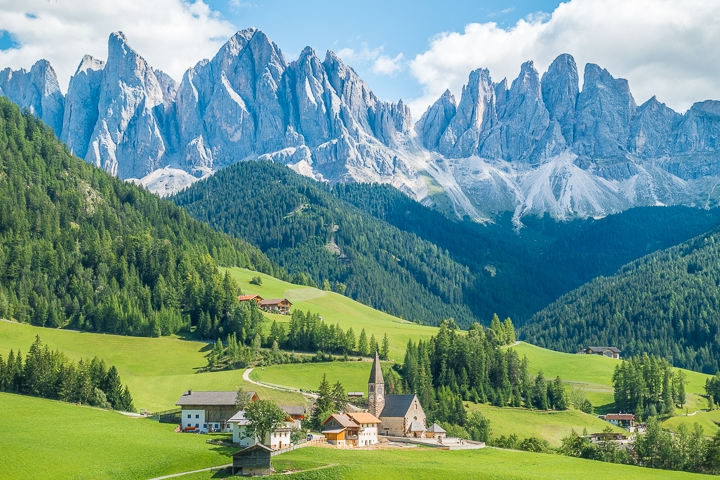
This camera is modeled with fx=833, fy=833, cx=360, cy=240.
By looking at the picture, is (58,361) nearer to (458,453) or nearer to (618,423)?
(458,453)

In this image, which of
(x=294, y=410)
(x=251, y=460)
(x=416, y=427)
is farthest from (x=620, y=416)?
(x=251, y=460)

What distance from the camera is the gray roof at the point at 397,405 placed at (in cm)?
13200

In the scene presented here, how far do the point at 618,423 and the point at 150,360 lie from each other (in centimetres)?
9479

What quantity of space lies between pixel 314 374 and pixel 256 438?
66.7 metres

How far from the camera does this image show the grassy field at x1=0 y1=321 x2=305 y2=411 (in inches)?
5620

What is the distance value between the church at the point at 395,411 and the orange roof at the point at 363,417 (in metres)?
7.13

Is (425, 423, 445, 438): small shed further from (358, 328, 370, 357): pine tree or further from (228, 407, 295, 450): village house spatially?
(358, 328, 370, 357): pine tree

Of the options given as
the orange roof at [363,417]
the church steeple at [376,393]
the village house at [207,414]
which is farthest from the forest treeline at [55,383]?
→ the church steeple at [376,393]

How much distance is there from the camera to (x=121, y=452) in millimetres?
91062

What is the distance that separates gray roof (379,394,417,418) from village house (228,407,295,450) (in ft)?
92.5

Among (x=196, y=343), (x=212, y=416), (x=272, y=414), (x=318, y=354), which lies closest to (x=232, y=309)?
(x=196, y=343)

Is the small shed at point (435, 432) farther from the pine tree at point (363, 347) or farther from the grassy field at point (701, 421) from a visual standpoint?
the pine tree at point (363, 347)

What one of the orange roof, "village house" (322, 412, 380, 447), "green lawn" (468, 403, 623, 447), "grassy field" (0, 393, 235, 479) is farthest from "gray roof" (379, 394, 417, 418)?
"grassy field" (0, 393, 235, 479)

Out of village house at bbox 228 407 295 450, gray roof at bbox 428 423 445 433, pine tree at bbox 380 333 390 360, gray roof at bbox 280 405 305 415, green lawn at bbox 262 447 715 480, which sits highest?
pine tree at bbox 380 333 390 360
